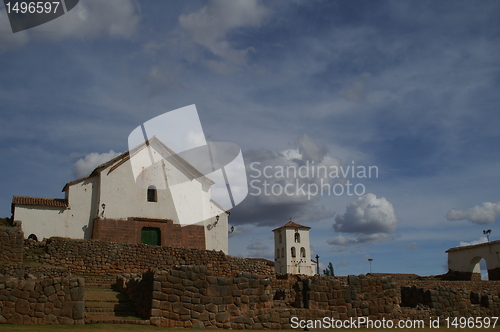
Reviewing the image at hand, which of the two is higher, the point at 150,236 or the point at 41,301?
the point at 150,236

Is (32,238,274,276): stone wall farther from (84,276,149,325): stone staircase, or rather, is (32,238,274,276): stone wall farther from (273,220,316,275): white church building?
(273,220,316,275): white church building

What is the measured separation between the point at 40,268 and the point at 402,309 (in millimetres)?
12375

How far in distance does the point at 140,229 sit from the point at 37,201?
5647mm

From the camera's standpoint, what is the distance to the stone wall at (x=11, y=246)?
17573 millimetres

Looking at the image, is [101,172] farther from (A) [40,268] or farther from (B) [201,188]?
(A) [40,268]

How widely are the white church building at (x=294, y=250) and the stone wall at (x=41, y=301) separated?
37417 mm

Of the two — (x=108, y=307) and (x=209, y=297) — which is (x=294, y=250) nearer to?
(x=108, y=307)

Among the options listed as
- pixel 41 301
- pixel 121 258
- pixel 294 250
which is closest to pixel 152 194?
pixel 121 258

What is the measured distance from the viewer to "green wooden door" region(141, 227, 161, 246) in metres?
27.4

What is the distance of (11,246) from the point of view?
1775cm

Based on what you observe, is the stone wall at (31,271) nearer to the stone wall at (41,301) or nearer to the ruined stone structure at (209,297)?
the ruined stone structure at (209,297)

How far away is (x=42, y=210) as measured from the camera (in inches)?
979

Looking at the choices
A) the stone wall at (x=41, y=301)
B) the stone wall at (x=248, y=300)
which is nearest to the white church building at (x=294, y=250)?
the stone wall at (x=248, y=300)

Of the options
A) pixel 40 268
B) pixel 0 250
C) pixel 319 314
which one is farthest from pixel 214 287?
pixel 0 250
